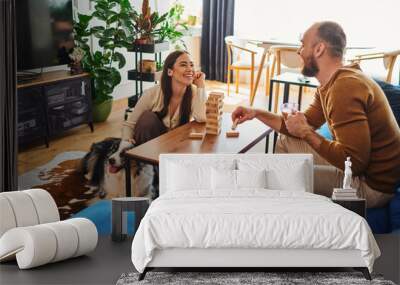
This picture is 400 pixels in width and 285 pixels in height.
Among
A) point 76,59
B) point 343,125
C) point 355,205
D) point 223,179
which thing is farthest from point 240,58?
point 355,205

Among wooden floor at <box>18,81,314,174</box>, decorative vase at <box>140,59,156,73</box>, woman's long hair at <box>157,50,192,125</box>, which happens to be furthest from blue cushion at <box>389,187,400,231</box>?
wooden floor at <box>18,81,314,174</box>

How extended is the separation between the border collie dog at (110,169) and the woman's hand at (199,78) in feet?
2.29

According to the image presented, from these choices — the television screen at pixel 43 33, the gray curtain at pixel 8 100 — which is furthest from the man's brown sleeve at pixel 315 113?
the gray curtain at pixel 8 100

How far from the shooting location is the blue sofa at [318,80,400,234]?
5.02 meters

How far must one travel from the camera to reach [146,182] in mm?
5355

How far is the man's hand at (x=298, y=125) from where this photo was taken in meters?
5.16

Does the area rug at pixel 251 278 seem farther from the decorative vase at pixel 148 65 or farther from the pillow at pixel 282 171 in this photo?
the decorative vase at pixel 148 65

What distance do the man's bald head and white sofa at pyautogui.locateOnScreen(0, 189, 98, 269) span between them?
2.14 meters

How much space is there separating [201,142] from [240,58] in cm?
71

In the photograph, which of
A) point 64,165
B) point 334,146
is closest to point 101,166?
point 64,165

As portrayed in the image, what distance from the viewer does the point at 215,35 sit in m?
5.30

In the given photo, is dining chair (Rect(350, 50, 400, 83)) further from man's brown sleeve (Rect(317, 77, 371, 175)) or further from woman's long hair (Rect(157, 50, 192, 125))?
woman's long hair (Rect(157, 50, 192, 125))

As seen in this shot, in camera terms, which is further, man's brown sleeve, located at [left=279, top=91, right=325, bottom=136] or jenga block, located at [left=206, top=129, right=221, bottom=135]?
jenga block, located at [left=206, top=129, right=221, bottom=135]

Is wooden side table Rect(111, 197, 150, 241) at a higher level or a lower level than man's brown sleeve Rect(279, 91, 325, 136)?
lower
